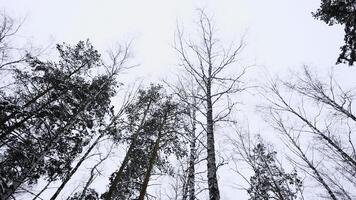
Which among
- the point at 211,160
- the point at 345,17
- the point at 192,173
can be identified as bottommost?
the point at 211,160

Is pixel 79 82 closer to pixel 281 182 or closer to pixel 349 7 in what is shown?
pixel 349 7

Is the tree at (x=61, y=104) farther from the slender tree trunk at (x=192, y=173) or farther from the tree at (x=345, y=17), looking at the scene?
the tree at (x=345, y=17)

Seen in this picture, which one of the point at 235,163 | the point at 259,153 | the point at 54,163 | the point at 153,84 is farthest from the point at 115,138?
the point at 259,153

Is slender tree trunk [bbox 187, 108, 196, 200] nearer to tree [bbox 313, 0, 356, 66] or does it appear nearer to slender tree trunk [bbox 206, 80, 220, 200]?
slender tree trunk [bbox 206, 80, 220, 200]

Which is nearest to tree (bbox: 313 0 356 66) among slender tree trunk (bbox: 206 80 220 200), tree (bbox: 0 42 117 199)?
slender tree trunk (bbox: 206 80 220 200)

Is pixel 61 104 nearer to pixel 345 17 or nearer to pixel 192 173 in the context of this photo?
pixel 192 173

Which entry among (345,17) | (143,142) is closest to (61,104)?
(143,142)

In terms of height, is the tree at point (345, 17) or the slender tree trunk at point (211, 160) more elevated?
the tree at point (345, 17)

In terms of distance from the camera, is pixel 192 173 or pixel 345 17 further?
pixel 192 173

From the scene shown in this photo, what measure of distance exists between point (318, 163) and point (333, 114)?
2.73 metres

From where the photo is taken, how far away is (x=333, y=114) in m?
10.7

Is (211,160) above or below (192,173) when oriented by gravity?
below

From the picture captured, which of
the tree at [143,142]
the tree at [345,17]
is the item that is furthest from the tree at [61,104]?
the tree at [345,17]

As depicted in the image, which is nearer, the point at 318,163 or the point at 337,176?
the point at 318,163
